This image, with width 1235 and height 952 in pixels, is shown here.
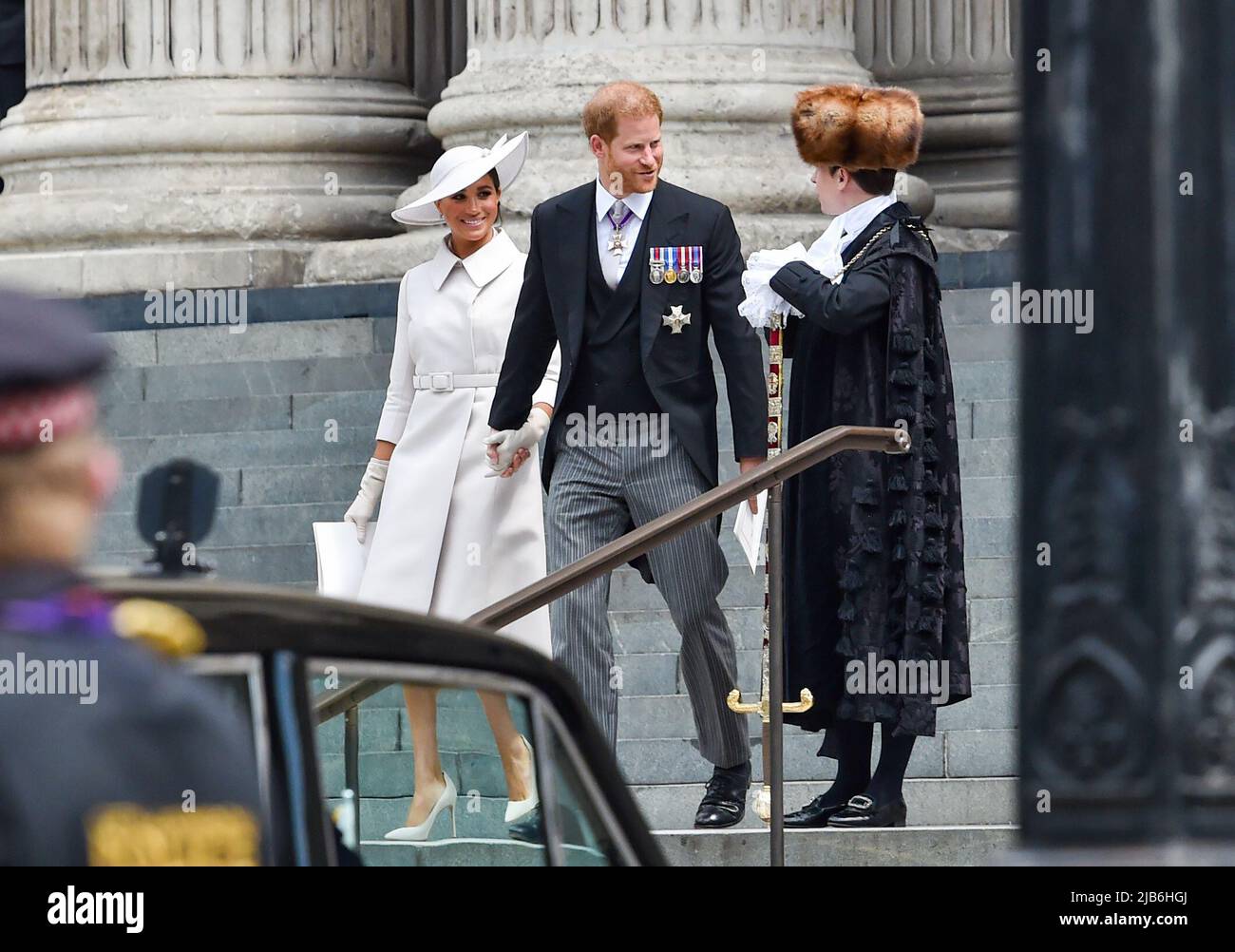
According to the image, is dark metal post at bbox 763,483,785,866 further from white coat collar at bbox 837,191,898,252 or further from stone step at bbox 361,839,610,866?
stone step at bbox 361,839,610,866

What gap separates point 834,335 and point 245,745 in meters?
4.84

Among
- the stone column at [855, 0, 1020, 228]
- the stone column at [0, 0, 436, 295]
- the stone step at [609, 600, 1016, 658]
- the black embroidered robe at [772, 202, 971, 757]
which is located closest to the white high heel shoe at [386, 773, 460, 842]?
the black embroidered robe at [772, 202, 971, 757]

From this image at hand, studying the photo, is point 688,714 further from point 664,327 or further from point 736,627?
point 664,327

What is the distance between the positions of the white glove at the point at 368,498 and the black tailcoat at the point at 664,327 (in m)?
0.59

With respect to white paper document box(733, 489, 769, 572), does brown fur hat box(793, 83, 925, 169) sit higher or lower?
higher

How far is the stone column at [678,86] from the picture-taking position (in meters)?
11.2

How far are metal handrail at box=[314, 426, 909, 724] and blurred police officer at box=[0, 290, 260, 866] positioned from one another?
395 cm

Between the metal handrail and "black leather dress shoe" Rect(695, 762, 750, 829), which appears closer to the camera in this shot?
the metal handrail

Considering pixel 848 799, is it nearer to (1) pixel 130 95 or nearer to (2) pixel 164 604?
(2) pixel 164 604

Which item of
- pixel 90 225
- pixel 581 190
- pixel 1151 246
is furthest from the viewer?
pixel 90 225

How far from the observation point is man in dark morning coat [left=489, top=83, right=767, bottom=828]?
23.9 ft
